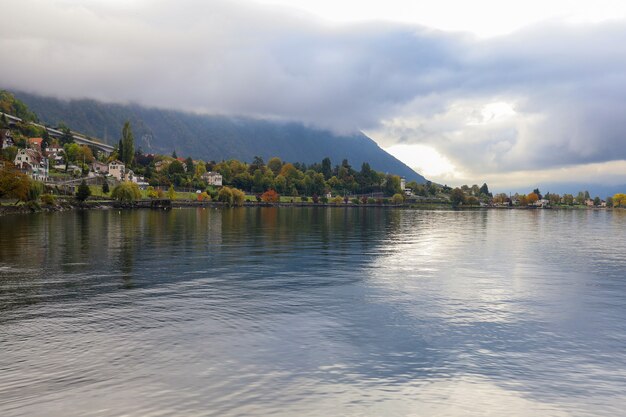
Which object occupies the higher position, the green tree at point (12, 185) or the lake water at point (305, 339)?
the green tree at point (12, 185)

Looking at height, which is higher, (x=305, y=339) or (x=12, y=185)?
(x=12, y=185)

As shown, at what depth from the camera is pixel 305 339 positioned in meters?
27.8

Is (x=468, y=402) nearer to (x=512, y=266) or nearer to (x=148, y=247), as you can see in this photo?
(x=512, y=266)

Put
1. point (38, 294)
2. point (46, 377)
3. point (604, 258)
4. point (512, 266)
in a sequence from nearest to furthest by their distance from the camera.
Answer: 1. point (46, 377)
2. point (38, 294)
3. point (512, 266)
4. point (604, 258)

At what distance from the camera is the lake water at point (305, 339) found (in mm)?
20047

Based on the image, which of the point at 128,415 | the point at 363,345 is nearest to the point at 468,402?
the point at 363,345

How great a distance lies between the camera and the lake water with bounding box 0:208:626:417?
20.0 metres

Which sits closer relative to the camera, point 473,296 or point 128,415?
point 128,415

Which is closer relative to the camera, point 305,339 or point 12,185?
point 305,339

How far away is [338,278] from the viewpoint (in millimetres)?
48031

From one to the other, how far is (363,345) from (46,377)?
15.7 meters

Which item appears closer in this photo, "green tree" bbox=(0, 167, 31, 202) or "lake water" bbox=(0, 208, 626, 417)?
"lake water" bbox=(0, 208, 626, 417)

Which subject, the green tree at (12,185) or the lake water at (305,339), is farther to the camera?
the green tree at (12,185)

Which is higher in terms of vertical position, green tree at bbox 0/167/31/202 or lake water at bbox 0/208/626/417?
green tree at bbox 0/167/31/202
